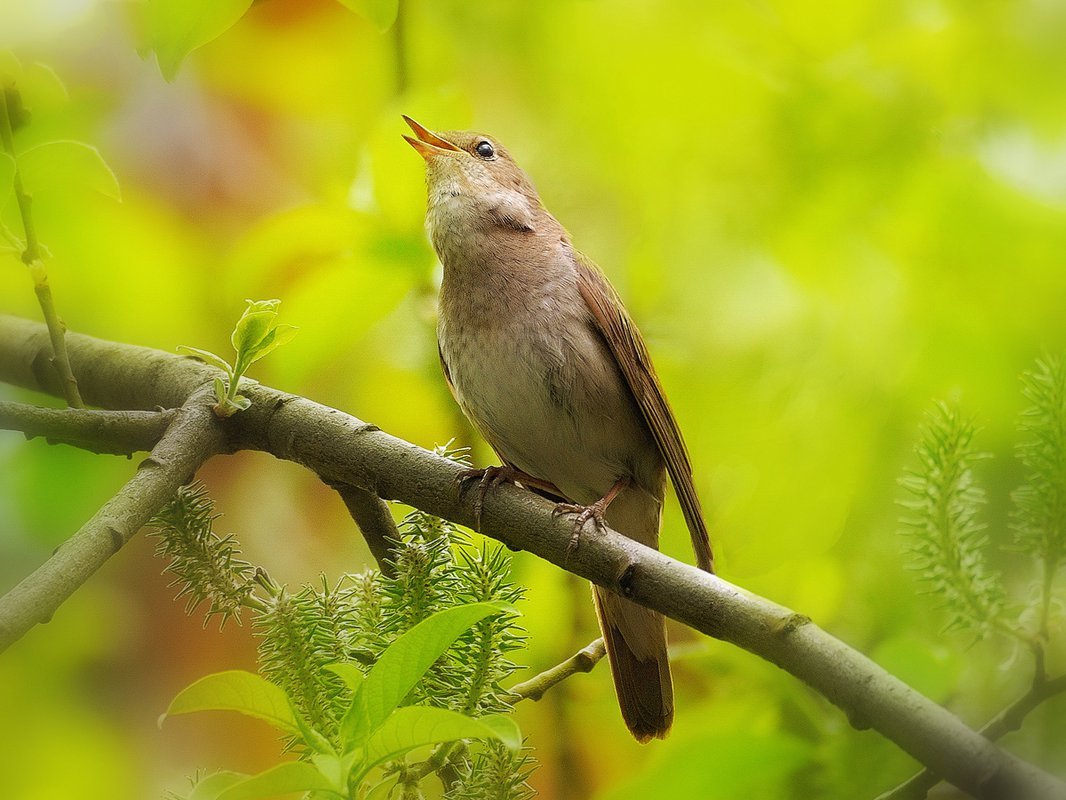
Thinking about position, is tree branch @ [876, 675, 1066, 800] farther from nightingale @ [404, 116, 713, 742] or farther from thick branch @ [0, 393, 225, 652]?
thick branch @ [0, 393, 225, 652]

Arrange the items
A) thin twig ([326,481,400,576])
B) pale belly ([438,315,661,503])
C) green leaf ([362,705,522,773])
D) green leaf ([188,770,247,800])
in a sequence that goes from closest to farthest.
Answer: green leaf ([362,705,522,773]) < green leaf ([188,770,247,800]) < thin twig ([326,481,400,576]) < pale belly ([438,315,661,503])

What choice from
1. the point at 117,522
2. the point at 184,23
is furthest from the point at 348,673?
the point at 184,23

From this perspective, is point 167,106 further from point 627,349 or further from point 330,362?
point 627,349

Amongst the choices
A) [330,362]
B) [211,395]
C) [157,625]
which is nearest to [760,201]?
[330,362]

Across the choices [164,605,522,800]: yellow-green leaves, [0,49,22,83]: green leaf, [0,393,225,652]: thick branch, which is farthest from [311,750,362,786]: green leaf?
[0,49,22,83]: green leaf

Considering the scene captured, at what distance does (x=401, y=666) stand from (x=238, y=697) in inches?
3.5

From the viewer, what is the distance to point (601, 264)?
879mm

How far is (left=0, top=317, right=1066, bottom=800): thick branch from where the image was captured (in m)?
0.43

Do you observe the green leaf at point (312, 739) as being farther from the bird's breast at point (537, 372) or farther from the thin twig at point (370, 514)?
the bird's breast at point (537, 372)

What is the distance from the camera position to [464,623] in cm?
43

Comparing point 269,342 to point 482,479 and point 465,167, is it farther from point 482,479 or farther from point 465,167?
point 465,167

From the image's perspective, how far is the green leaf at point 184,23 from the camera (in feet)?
1.99

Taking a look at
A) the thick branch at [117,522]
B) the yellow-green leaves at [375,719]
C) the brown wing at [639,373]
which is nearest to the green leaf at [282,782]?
the yellow-green leaves at [375,719]

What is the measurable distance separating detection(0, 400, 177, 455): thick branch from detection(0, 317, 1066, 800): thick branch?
0.16 feet
